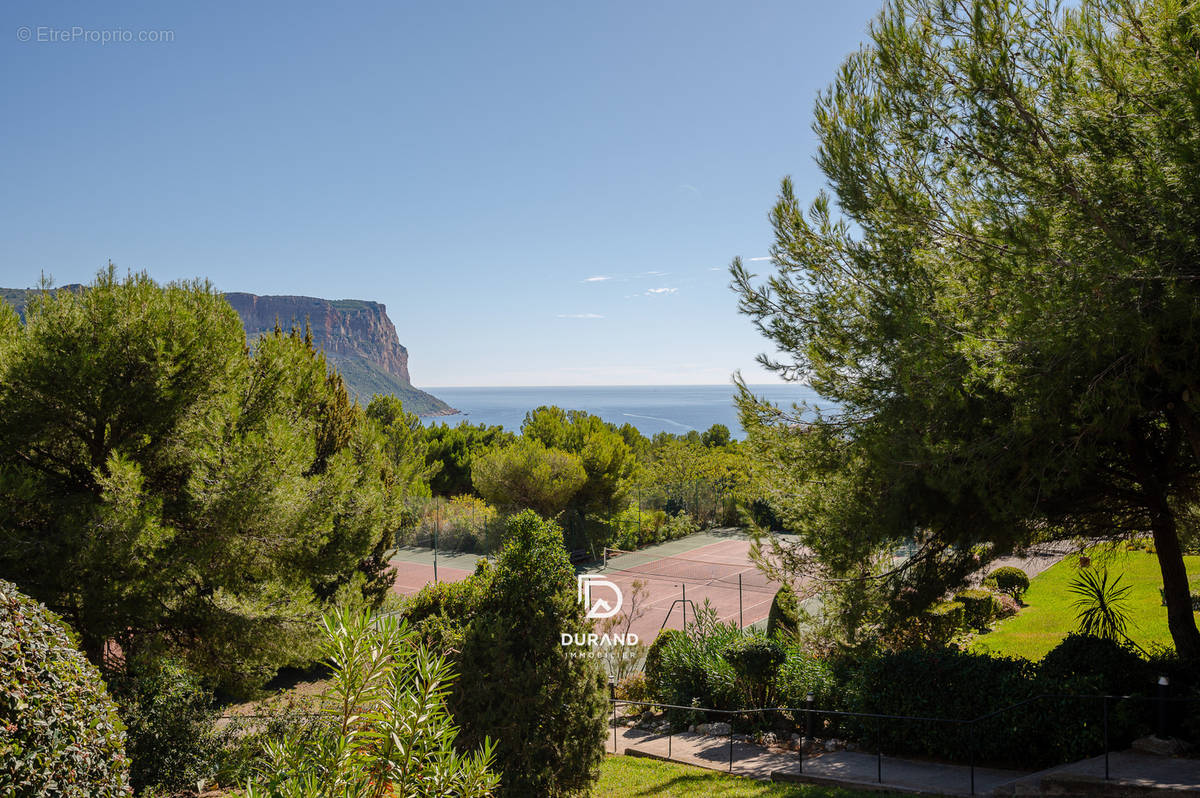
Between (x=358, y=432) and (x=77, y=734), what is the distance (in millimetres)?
11338

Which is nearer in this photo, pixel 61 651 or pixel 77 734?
pixel 77 734

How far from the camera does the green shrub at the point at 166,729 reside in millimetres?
7324

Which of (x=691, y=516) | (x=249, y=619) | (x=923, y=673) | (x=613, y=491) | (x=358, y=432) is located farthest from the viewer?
(x=691, y=516)

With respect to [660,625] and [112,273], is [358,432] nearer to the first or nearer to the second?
[112,273]

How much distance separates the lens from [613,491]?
30.3 metres

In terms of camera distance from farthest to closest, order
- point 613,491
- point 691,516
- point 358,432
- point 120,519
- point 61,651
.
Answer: point 691,516 → point 613,491 → point 358,432 → point 120,519 → point 61,651

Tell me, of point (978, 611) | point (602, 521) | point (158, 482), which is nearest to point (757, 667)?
point (978, 611)

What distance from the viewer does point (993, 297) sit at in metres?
6.39

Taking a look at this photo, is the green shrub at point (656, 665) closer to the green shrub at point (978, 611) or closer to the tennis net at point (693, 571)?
the green shrub at point (978, 611)

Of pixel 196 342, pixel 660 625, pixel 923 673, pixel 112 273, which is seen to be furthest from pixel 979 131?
pixel 660 625

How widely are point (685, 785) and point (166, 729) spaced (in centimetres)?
577

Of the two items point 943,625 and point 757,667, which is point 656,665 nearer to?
point 757,667

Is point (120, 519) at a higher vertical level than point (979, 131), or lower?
lower

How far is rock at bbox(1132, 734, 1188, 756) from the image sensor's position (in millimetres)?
6473
